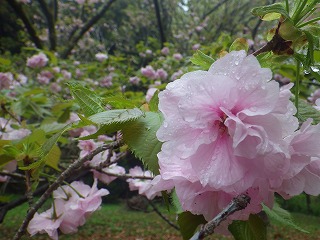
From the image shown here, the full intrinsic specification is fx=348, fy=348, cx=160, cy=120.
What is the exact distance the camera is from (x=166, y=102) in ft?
1.61

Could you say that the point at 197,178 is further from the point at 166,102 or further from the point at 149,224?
the point at 149,224

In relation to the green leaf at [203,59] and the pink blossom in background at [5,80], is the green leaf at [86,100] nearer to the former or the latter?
the green leaf at [203,59]

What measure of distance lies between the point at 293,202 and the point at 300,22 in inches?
479

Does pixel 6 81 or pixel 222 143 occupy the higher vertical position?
pixel 222 143

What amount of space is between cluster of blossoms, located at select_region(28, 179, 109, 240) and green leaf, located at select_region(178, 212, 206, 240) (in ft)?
1.76

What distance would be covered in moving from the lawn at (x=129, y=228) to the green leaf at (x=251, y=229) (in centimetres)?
628

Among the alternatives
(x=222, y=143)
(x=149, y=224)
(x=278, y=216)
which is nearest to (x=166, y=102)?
(x=222, y=143)

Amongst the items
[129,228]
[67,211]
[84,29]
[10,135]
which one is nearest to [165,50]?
[84,29]

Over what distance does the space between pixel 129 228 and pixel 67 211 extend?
7.64 m

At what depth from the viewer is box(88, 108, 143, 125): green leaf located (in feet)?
1.77

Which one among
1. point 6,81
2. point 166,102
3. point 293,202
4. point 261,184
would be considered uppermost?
point 166,102

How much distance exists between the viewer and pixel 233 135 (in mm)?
452

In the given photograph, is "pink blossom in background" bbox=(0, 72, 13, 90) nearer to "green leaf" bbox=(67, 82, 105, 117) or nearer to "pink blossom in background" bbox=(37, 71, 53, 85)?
"pink blossom in background" bbox=(37, 71, 53, 85)

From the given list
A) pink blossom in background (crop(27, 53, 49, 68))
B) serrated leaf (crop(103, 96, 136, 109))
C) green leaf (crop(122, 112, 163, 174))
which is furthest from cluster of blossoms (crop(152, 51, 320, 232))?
pink blossom in background (crop(27, 53, 49, 68))
